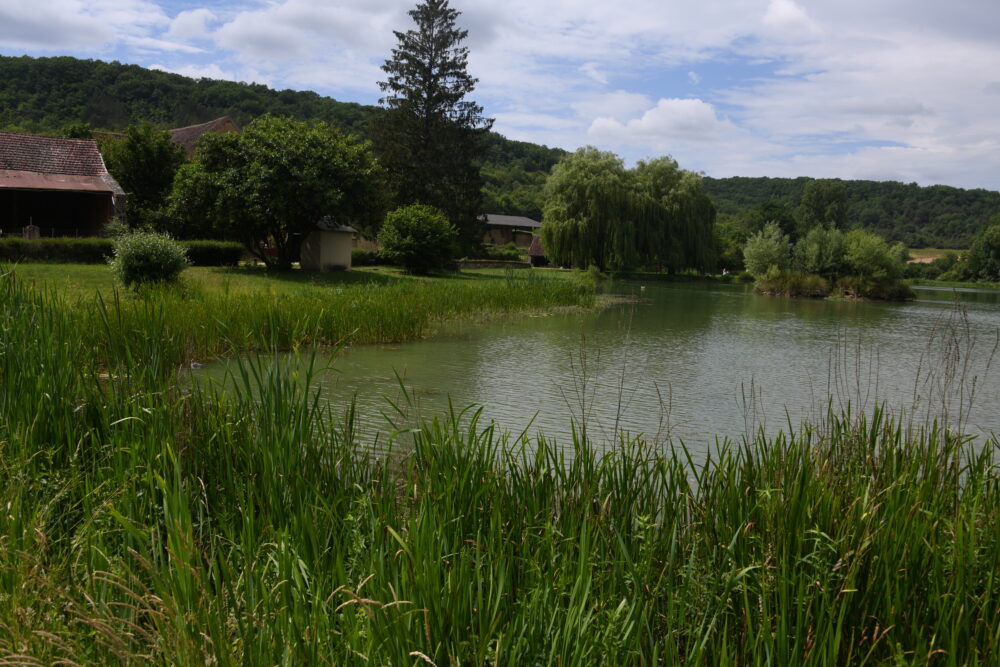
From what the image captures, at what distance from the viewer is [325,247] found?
24828mm

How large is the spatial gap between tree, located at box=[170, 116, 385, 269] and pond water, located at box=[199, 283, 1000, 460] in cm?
755

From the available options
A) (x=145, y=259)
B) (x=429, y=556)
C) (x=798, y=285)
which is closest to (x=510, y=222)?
(x=798, y=285)

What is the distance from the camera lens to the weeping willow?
121 ft

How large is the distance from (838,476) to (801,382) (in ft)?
26.4

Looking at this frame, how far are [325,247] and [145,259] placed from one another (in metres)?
10.9

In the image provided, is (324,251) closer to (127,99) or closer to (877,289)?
(877,289)

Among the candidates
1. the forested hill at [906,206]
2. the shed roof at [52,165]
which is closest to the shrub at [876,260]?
the shed roof at [52,165]

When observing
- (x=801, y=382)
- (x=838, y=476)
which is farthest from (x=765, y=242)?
(x=838, y=476)

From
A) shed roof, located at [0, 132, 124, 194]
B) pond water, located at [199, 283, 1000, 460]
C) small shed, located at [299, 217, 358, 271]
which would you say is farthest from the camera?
small shed, located at [299, 217, 358, 271]

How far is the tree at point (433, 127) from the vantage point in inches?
1497

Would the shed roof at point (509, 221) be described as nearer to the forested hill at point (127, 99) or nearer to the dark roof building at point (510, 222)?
the dark roof building at point (510, 222)

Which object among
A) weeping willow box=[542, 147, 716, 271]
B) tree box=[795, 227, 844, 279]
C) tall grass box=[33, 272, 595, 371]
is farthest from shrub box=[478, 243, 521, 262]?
tall grass box=[33, 272, 595, 371]

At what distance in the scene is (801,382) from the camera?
1106 cm

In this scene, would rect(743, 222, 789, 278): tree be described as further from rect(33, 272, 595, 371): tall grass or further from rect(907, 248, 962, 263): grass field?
rect(907, 248, 962, 263): grass field
